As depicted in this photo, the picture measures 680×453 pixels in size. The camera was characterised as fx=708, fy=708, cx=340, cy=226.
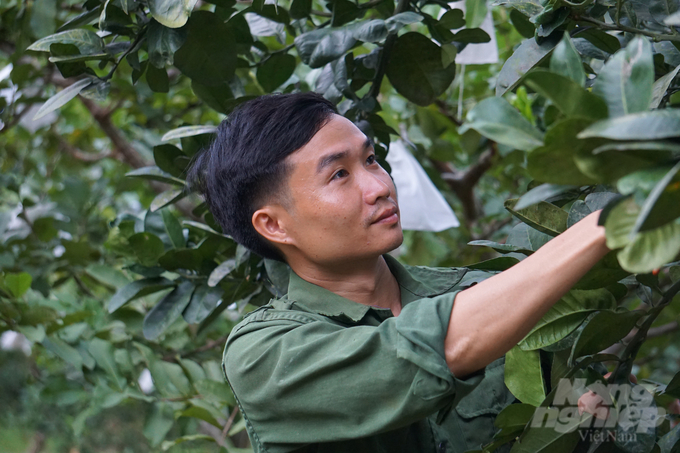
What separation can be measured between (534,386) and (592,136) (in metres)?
0.49

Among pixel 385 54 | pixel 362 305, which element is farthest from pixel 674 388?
pixel 385 54

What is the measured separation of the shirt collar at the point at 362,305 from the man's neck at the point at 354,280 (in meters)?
0.02

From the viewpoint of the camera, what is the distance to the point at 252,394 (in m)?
0.86

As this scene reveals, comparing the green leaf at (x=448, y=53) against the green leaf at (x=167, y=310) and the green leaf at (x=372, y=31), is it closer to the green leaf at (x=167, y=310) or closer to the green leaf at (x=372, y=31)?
the green leaf at (x=372, y=31)

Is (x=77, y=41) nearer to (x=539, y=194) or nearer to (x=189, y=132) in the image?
(x=189, y=132)

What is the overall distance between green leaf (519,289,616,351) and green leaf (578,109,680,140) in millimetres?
366

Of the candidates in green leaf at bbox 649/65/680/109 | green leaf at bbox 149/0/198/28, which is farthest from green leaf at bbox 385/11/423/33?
green leaf at bbox 649/65/680/109

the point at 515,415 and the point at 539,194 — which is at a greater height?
the point at 539,194

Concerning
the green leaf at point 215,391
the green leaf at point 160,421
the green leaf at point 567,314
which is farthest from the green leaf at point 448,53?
the green leaf at point 160,421

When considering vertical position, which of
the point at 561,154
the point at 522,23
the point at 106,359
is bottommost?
the point at 106,359

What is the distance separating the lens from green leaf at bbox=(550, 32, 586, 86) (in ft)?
1.93

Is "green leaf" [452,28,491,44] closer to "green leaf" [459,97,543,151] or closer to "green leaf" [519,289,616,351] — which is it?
"green leaf" [519,289,616,351]

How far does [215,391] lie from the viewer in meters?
1.71

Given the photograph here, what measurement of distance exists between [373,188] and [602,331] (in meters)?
0.36
